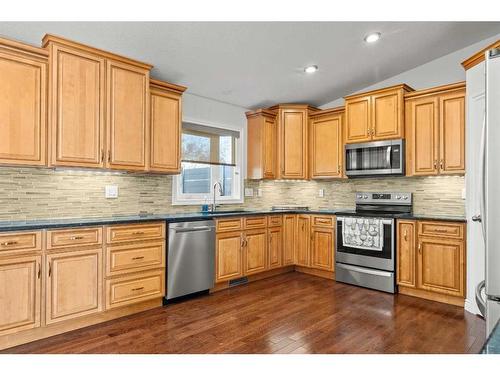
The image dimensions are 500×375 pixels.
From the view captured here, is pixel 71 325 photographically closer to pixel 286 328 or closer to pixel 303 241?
pixel 286 328

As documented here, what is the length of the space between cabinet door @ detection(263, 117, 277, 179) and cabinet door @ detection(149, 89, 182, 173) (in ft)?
5.19

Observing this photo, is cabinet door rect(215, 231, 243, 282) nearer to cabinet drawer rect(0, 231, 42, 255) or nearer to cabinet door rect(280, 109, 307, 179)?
cabinet door rect(280, 109, 307, 179)

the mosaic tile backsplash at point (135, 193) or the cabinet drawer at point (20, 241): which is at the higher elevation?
the mosaic tile backsplash at point (135, 193)

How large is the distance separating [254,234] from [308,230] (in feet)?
2.89

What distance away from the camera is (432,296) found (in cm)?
369

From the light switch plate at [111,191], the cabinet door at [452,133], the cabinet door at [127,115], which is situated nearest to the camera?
the cabinet door at [127,115]

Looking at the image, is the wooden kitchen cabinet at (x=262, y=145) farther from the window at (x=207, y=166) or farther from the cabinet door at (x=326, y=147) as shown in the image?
the cabinet door at (x=326, y=147)

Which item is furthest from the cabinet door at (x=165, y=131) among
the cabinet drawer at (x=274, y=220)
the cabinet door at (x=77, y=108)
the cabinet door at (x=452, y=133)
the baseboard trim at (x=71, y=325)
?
the cabinet door at (x=452, y=133)

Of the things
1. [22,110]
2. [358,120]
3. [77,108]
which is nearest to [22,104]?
[22,110]

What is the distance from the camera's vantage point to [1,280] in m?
2.44

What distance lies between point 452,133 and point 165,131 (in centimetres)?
322

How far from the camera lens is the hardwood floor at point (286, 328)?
249cm
